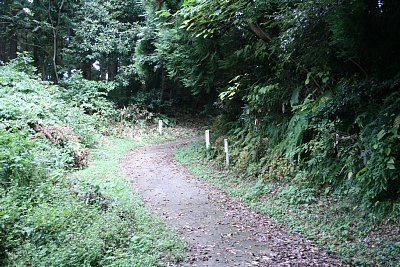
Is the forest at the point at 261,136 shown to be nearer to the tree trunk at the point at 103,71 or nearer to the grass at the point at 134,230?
the grass at the point at 134,230

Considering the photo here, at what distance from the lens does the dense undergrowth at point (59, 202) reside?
4.69 metres

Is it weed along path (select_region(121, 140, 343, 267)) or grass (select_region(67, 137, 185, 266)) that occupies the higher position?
grass (select_region(67, 137, 185, 266))

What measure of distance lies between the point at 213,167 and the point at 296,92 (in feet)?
14.1

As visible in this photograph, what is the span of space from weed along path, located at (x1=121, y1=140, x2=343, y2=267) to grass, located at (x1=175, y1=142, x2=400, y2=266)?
0.29 metres

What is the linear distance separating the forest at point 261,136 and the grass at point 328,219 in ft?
0.11

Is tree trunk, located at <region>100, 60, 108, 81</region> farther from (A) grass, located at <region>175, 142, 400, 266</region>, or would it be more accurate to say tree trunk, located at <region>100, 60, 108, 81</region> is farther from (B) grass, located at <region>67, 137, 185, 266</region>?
(A) grass, located at <region>175, 142, 400, 266</region>

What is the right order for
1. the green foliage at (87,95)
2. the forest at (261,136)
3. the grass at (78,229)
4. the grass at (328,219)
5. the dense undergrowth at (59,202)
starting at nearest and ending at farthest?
the grass at (78,229) < the dense undergrowth at (59,202) < the grass at (328,219) < the forest at (261,136) < the green foliage at (87,95)

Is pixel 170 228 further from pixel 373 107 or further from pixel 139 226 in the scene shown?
pixel 373 107

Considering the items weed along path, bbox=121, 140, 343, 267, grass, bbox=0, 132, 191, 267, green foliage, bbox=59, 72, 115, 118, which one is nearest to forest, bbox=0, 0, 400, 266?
grass, bbox=0, 132, 191, 267

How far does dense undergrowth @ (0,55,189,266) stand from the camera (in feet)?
15.4

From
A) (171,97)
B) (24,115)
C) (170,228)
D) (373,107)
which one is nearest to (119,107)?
(171,97)

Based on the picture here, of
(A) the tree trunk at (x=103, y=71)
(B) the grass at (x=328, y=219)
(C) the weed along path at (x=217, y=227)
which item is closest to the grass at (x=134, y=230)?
(C) the weed along path at (x=217, y=227)

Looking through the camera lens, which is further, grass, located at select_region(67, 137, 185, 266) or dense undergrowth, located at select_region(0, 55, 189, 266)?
grass, located at select_region(67, 137, 185, 266)

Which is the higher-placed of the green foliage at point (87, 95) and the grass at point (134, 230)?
the green foliage at point (87, 95)
